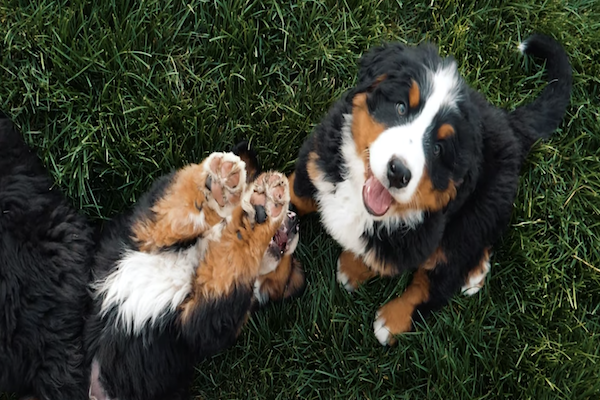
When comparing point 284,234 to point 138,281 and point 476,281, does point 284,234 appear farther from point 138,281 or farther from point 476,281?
point 476,281

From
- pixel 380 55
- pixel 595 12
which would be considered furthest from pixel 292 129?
pixel 595 12

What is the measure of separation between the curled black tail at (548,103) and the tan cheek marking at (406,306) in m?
0.94

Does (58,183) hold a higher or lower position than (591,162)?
higher

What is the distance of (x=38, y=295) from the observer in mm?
2613

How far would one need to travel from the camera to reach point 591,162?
329cm

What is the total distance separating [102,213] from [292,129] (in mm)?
1215

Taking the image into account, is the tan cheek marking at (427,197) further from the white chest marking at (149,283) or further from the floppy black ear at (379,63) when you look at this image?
the white chest marking at (149,283)

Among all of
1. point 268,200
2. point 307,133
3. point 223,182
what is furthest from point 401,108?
point 307,133

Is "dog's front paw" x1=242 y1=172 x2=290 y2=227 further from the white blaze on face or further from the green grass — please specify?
the green grass

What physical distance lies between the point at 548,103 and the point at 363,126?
1.26 meters

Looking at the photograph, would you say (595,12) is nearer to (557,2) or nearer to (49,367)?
(557,2)

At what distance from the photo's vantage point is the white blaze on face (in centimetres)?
225

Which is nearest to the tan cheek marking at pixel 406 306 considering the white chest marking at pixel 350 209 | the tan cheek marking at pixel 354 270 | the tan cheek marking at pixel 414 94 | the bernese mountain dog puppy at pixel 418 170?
the bernese mountain dog puppy at pixel 418 170

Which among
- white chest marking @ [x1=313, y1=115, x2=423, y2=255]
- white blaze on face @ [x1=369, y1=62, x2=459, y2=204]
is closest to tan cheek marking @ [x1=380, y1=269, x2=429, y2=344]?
white chest marking @ [x1=313, y1=115, x2=423, y2=255]
